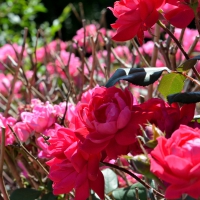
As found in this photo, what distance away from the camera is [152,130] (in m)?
0.51

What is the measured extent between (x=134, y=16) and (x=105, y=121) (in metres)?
0.15

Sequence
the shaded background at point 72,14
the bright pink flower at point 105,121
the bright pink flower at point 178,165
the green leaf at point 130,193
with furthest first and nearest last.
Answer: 1. the shaded background at point 72,14
2. the green leaf at point 130,193
3. the bright pink flower at point 105,121
4. the bright pink flower at point 178,165

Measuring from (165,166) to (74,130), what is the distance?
0.19 m

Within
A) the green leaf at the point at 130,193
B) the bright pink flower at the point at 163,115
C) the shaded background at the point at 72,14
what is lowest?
the shaded background at the point at 72,14

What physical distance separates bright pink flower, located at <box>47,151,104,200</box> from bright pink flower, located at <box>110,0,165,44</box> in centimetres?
18

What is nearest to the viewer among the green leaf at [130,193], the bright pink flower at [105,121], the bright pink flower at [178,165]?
the bright pink flower at [178,165]

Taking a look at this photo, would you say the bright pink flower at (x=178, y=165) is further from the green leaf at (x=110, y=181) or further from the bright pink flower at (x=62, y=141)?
the green leaf at (x=110, y=181)

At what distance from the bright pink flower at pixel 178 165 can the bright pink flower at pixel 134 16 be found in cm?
23

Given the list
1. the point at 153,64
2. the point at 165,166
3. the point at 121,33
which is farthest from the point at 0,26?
the point at 165,166

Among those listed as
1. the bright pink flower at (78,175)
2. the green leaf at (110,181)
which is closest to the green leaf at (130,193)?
the green leaf at (110,181)

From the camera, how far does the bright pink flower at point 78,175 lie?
58cm

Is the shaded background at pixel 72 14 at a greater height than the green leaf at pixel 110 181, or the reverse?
the green leaf at pixel 110 181

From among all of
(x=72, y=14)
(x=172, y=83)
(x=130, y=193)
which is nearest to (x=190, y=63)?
(x=172, y=83)

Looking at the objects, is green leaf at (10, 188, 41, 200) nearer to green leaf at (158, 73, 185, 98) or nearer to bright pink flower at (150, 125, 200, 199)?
green leaf at (158, 73, 185, 98)
